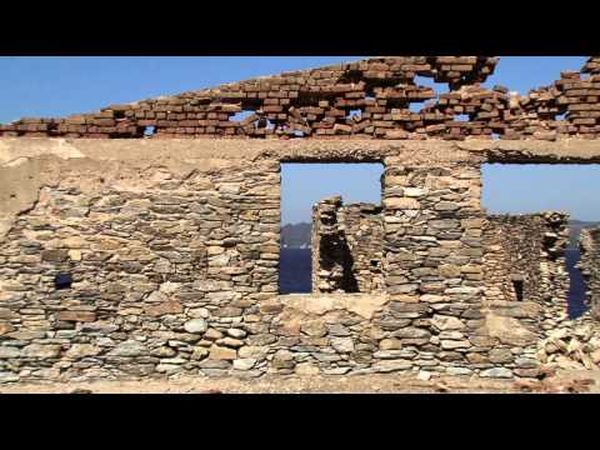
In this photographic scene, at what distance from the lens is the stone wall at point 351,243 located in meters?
11.6

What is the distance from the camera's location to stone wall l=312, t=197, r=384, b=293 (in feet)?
38.1

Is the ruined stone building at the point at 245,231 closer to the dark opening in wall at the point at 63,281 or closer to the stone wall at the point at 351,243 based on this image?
the dark opening in wall at the point at 63,281

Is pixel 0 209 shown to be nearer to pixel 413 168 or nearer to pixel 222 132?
pixel 222 132

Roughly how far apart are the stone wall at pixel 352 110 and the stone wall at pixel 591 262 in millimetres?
8944

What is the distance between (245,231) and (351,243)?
720cm

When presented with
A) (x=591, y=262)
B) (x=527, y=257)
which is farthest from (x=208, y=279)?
(x=591, y=262)

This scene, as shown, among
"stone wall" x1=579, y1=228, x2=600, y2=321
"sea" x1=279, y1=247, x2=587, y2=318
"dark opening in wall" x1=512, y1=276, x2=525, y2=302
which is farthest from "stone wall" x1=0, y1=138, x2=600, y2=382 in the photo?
"stone wall" x1=579, y1=228, x2=600, y2=321

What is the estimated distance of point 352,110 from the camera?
7.30 metres

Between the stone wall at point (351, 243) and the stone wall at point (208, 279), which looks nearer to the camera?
the stone wall at point (208, 279)

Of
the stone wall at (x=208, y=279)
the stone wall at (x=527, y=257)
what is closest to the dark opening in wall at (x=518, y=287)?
the stone wall at (x=527, y=257)

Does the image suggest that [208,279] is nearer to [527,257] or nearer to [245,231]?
[245,231]

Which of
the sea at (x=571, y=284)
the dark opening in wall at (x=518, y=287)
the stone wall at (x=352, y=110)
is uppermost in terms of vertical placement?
the stone wall at (x=352, y=110)
